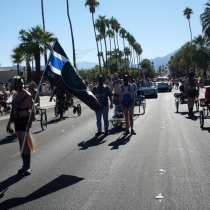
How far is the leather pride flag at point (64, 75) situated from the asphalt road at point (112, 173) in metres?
1.45

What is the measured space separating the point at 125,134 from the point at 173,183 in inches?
259

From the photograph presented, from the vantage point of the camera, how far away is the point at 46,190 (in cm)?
744

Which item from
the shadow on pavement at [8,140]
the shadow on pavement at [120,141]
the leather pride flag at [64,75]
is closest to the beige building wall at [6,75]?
the shadow on pavement at [8,140]

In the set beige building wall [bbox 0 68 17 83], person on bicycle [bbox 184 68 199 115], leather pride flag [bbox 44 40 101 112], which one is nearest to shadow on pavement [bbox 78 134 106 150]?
leather pride flag [bbox 44 40 101 112]

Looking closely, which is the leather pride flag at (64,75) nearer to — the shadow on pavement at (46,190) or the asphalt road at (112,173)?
the asphalt road at (112,173)

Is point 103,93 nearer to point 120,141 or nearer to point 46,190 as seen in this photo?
point 120,141

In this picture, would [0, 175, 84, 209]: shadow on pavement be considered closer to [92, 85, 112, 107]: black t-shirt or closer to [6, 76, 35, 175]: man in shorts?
[6, 76, 35, 175]: man in shorts

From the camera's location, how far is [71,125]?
18.0 metres

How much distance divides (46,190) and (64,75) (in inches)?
113

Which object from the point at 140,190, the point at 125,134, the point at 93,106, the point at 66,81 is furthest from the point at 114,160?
the point at 125,134

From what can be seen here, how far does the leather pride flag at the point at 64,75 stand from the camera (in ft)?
30.6

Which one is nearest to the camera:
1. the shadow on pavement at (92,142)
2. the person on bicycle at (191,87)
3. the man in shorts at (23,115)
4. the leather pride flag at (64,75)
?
the man in shorts at (23,115)

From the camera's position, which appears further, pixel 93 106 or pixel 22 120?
pixel 93 106

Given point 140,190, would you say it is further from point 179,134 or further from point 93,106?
point 179,134
